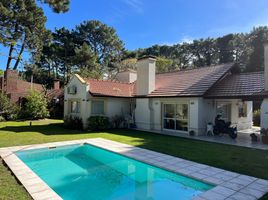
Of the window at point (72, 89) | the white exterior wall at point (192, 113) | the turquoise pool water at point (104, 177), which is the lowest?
the turquoise pool water at point (104, 177)

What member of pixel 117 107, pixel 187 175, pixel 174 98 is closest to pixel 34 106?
pixel 117 107

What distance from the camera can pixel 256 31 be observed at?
4469 cm

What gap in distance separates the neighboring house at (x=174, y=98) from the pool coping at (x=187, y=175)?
760 cm

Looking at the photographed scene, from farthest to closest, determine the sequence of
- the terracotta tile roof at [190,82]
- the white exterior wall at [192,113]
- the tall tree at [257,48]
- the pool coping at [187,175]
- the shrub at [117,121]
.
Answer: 1. the tall tree at [257,48]
2. the shrub at [117,121]
3. the terracotta tile roof at [190,82]
4. the white exterior wall at [192,113]
5. the pool coping at [187,175]

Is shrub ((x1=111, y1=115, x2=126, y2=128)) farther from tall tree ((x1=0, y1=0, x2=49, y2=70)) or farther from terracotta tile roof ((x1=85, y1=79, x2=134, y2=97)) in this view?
tall tree ((x1=0, y1=0, x2=49, y2=70))

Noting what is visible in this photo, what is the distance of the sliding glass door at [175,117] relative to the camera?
18625mm

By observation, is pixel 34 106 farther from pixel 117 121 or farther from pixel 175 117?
pixel 175 117

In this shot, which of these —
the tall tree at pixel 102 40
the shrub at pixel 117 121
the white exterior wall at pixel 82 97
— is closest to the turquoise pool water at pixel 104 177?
the white exterior wall at pixel 82 97

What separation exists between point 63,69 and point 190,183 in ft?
Result: 168

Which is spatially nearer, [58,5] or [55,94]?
[58,5]

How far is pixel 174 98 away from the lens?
18.9 metres

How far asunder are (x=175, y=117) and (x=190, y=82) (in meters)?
3.54

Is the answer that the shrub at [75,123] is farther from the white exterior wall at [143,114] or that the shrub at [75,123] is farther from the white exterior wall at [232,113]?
the white exterior wall at [232,113]

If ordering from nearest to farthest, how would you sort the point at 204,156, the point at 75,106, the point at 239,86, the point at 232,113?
the point at 204,156 → the point at 239,86 → the point at 232,113 → the point at 75,106
